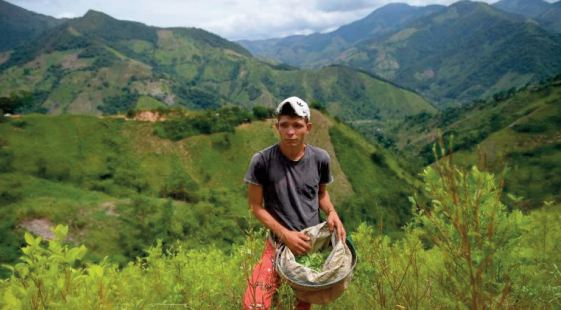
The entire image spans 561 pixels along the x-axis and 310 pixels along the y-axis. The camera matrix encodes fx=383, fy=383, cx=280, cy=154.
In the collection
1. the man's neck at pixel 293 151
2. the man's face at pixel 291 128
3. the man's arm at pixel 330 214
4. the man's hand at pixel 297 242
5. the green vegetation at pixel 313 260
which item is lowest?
the green vegetation at pixel 313 260

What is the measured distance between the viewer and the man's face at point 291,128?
4.30 m

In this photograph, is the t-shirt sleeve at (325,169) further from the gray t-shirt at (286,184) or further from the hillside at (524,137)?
the hillside at (524,137)

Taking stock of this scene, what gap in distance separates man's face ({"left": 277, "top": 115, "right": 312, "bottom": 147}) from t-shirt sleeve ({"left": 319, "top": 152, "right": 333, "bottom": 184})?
21.1 inches

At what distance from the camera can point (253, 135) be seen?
88188 mm

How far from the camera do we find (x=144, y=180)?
7500 centimetres

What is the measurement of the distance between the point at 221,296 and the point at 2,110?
9575 cm

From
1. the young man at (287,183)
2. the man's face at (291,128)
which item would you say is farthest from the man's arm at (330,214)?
the man's face at (291,128)

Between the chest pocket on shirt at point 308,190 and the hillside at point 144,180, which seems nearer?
the chest pocket on shirt at point 308,190

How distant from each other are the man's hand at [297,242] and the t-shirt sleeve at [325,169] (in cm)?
107

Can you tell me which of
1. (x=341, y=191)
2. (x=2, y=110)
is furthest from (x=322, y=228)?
(x=2, y=110)

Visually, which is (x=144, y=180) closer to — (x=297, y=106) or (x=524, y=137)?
(x=297, y=106)

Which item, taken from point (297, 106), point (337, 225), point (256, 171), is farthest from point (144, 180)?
point (337, 225)

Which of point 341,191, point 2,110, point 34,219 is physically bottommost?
point 341,191

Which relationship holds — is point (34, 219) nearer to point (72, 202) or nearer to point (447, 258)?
point (72, 202)
